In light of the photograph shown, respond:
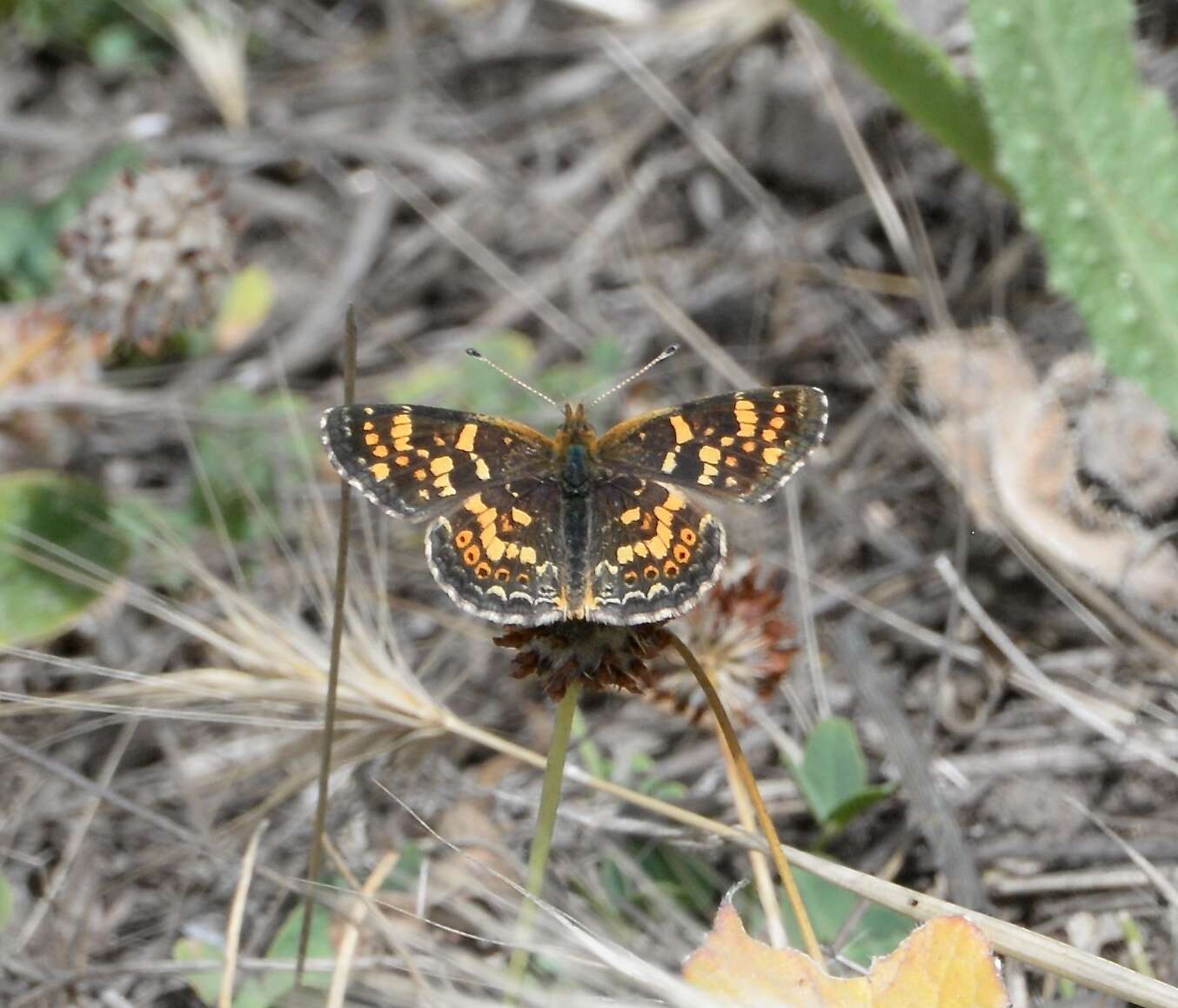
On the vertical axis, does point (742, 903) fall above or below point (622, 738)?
below

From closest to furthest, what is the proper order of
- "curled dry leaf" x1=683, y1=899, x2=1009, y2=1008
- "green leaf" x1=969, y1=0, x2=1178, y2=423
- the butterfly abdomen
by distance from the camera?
"curled dry leaf" x1=683, y1=899, x2=1009, y2=1008, the butterfly abdomen, "green leaf" x1=969, y1=0, x2=1178, y2=423

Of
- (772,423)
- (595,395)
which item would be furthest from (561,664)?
(595,395)

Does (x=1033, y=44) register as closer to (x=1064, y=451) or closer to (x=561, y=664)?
(x=1064, y=451)

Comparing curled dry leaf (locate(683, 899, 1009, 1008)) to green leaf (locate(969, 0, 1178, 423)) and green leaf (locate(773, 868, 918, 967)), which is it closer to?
green leaf (locate(773, 868, 918, 967))

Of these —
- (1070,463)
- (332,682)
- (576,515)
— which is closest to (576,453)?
(576,515)

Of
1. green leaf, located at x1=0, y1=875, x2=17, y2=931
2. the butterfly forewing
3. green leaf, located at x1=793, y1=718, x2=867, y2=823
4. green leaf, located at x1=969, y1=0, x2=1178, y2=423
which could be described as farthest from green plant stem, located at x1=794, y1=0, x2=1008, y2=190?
green leaf, located at x1=0, y1=875, x2=17, y2=931

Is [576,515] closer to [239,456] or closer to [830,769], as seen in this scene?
[830,769]

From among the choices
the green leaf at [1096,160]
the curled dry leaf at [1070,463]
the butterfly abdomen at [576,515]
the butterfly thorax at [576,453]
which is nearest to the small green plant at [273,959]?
the butterfly abdomen at [576,515]
